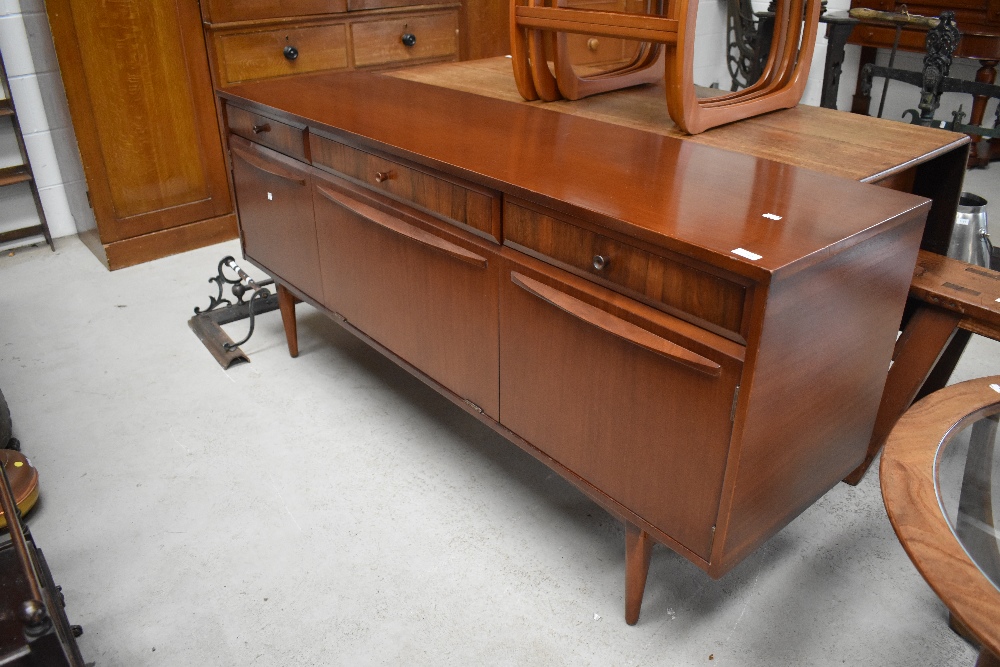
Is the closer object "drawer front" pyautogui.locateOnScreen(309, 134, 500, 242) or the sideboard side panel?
the sideboard side panel

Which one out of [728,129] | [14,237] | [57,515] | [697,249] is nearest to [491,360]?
[697,249]

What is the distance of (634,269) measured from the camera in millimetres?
1249

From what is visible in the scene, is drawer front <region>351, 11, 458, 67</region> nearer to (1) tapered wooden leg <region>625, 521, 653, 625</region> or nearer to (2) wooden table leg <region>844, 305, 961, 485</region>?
(2) wooden table leg <region>844, 305, 961, 485</region>

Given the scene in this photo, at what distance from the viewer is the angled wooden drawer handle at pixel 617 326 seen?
46.3 inches

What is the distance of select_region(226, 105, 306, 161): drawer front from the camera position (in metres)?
2.02

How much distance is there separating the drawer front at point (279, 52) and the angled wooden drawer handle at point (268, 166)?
0.99m

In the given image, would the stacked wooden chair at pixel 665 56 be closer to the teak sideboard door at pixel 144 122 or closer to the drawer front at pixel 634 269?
the drawer front at pixel 634 269

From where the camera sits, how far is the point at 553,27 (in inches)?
74.0

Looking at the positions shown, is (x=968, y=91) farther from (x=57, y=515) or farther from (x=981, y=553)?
(x=57, y=515)

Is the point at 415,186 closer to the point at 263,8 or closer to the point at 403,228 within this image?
the point at 403,228

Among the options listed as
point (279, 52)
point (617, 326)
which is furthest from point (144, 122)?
point (617, 326)

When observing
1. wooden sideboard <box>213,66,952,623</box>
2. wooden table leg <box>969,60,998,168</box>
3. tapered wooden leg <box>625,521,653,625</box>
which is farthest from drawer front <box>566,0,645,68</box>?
tapered wooden leg <box>625,521,653,625</box>

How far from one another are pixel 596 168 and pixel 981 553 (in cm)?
92

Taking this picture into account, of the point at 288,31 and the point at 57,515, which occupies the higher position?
the point at 288,31
